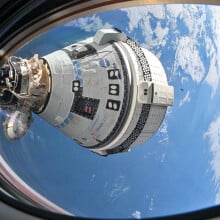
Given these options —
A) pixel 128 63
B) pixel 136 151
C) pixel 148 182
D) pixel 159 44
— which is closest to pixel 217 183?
pixel 148 182

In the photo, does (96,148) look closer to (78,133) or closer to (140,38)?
(78,133)

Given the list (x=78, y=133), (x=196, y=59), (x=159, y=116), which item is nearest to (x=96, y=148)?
(x=78, y=133)

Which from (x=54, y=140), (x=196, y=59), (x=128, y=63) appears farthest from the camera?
(x=128, y=63)

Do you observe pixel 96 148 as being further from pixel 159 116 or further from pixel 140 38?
pixel 140 38

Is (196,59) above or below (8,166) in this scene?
above

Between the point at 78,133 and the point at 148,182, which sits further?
the point at 78,133

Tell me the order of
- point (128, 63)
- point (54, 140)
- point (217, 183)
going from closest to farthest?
point (217, 183) → point (54, 140) → point (128, 63)

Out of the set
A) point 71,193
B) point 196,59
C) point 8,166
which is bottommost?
point 71,193
